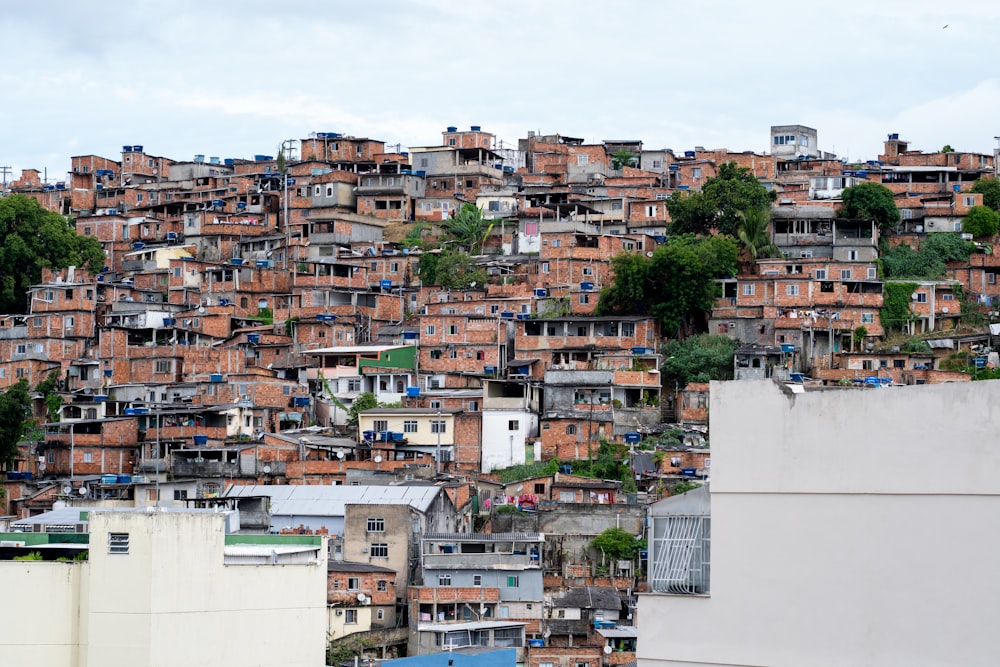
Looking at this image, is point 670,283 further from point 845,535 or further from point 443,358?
point 845,535

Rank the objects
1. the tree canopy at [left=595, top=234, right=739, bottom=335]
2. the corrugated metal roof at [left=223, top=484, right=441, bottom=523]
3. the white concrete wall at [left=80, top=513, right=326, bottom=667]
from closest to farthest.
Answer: the white concrete wall at [left=80, top=513, right=326, bottom=667], the corrugated metal roof at [left=223, top=484, right=441, bottom=523], the tree canopy at [left=595, top=234, right=739, bottom=335]

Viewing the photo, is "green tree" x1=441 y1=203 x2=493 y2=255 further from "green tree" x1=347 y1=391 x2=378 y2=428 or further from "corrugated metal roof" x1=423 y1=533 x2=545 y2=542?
"corrugated metal roof" x1=423 y1=533 x2=545 y2=542

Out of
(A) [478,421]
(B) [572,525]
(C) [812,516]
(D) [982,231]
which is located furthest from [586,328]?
(C) [812,516]

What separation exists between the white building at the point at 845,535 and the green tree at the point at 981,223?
40763 millimetres

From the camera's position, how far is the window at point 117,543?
18.3 meters

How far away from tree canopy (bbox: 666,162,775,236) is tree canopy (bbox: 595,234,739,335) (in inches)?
112

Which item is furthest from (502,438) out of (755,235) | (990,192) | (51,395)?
(990,192)

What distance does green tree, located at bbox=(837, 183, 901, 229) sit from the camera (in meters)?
47.0

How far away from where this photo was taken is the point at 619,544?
35.0m

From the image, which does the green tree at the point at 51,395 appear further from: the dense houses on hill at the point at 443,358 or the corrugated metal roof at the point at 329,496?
the corrugated metal roof at the point at 329,496

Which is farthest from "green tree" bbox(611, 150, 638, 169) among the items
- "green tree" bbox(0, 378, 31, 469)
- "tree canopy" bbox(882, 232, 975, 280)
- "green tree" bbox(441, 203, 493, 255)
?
"green tree" bbox(0, 378, 31, 469)

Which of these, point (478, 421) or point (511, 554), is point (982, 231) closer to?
point (478, 421)

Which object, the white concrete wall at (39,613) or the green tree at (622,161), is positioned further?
the green tree at (622,161)

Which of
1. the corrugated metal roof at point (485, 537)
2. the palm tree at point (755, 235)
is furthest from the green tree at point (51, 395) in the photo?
the palm tree at point (755, 235)
